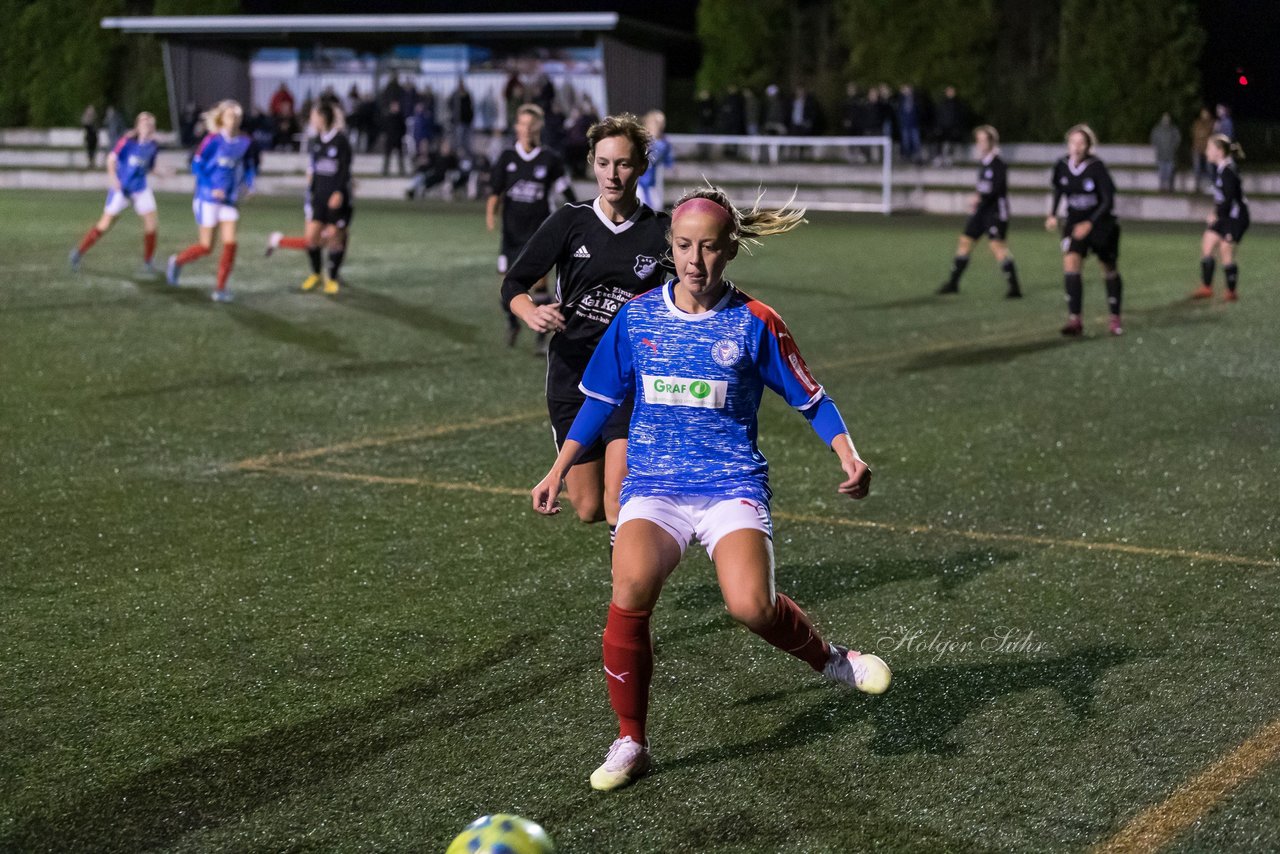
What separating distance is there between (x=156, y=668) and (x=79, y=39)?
2017 inches

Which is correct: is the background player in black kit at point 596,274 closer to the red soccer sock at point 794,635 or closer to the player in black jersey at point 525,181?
the red soccer sock at point 794,635

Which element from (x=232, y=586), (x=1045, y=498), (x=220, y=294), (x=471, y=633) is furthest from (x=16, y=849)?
(x=220, y=294)

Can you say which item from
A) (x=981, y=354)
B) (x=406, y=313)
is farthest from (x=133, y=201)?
(x=981, y=354)

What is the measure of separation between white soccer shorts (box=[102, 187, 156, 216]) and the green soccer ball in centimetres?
1668

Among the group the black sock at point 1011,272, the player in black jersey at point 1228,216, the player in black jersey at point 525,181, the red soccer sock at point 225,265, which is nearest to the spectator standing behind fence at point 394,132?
the red soccer sock at point 225,265

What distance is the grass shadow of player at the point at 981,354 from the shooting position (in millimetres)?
13423

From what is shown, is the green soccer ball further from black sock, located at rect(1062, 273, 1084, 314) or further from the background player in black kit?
black sock, located at rect(1062, 273, 1084, 314)

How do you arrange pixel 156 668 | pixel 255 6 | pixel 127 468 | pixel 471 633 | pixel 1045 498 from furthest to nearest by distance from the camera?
pixel 255 6 < pixel 127 468 < pixel 1045 498 < pixel 471 633 < pixel 156 668

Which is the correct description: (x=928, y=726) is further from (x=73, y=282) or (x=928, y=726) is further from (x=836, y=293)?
(x=73, y=282)

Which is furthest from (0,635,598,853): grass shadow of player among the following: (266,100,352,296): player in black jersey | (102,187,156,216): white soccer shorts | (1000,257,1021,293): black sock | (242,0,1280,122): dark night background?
(242,0,1280,122): dark night background

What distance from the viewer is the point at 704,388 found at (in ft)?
15.5

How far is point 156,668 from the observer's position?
5.61 meters

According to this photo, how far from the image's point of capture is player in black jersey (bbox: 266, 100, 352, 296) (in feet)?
58.2

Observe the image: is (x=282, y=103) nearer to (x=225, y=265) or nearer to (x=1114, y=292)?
(x=225, y=265)
